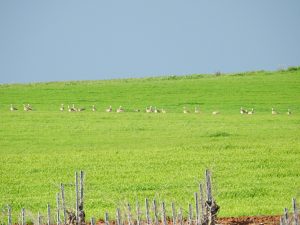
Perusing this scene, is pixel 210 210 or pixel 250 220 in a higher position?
pixel 210 210

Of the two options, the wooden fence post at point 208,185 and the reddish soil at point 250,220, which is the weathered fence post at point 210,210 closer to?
the wooden fence post at point 208,185

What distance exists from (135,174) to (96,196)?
11.7 ft

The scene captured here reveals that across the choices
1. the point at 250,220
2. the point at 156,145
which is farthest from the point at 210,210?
the point at 156,145

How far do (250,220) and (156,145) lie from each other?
17.4m

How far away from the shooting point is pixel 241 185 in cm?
2414

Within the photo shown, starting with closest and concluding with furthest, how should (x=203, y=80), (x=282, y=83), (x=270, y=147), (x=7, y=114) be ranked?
(x=270, y=147) < (x=7, y=114) < (x=282, y=83) < (x=203, y=80)

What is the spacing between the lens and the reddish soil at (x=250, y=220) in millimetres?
17987

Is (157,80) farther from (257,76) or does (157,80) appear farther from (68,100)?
(68,100)

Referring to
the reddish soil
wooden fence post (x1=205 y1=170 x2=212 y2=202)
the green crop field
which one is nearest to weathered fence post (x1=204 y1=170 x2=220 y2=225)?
wooden fence post (x1=205 y1=170 x2=212 y2=202)

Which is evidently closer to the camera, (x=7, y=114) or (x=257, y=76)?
(x=7, y=114)

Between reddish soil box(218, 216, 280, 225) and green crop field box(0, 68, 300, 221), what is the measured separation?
1.18m

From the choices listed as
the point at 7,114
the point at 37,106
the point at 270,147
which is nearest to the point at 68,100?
the point at 37,106

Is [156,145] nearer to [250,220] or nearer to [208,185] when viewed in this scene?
[250,220]

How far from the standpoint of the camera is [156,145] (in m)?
35.7
